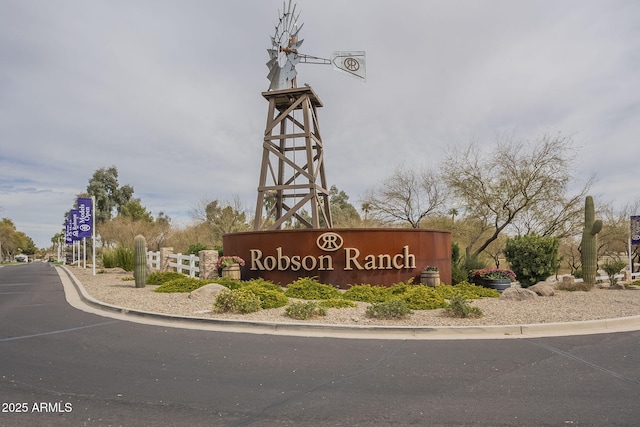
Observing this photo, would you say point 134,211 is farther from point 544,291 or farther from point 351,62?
point 544,291

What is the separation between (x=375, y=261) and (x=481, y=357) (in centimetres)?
851

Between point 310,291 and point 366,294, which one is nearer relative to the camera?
point 366,294

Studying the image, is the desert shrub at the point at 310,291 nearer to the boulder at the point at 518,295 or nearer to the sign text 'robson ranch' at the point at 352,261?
the sign text 'robson ranch' at the point at 352,261

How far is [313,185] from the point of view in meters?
19.7

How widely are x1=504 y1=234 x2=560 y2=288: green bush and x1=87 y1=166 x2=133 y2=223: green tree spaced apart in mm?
62320

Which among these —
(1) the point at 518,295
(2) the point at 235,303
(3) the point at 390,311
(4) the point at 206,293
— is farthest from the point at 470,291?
(4) the point at 206,293

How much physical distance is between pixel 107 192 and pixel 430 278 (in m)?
65.0

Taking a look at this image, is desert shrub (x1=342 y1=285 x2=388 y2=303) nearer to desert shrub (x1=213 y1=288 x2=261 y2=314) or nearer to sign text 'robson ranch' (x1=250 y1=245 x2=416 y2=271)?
sign text 'robson ranch' (x1=250 y1=245 x2=416 y2=271)

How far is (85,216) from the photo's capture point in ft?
87.9

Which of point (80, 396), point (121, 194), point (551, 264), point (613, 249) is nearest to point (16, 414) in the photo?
point (80, 396)

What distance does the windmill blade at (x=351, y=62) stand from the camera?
870 inches

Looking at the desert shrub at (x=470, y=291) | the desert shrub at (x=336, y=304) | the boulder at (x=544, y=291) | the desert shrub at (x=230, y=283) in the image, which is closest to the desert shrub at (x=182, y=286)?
the desert shrub at (x=230, y=283)

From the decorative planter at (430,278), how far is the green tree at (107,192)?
6164cm

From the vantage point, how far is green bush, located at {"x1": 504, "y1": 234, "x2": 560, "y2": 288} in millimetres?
17203
